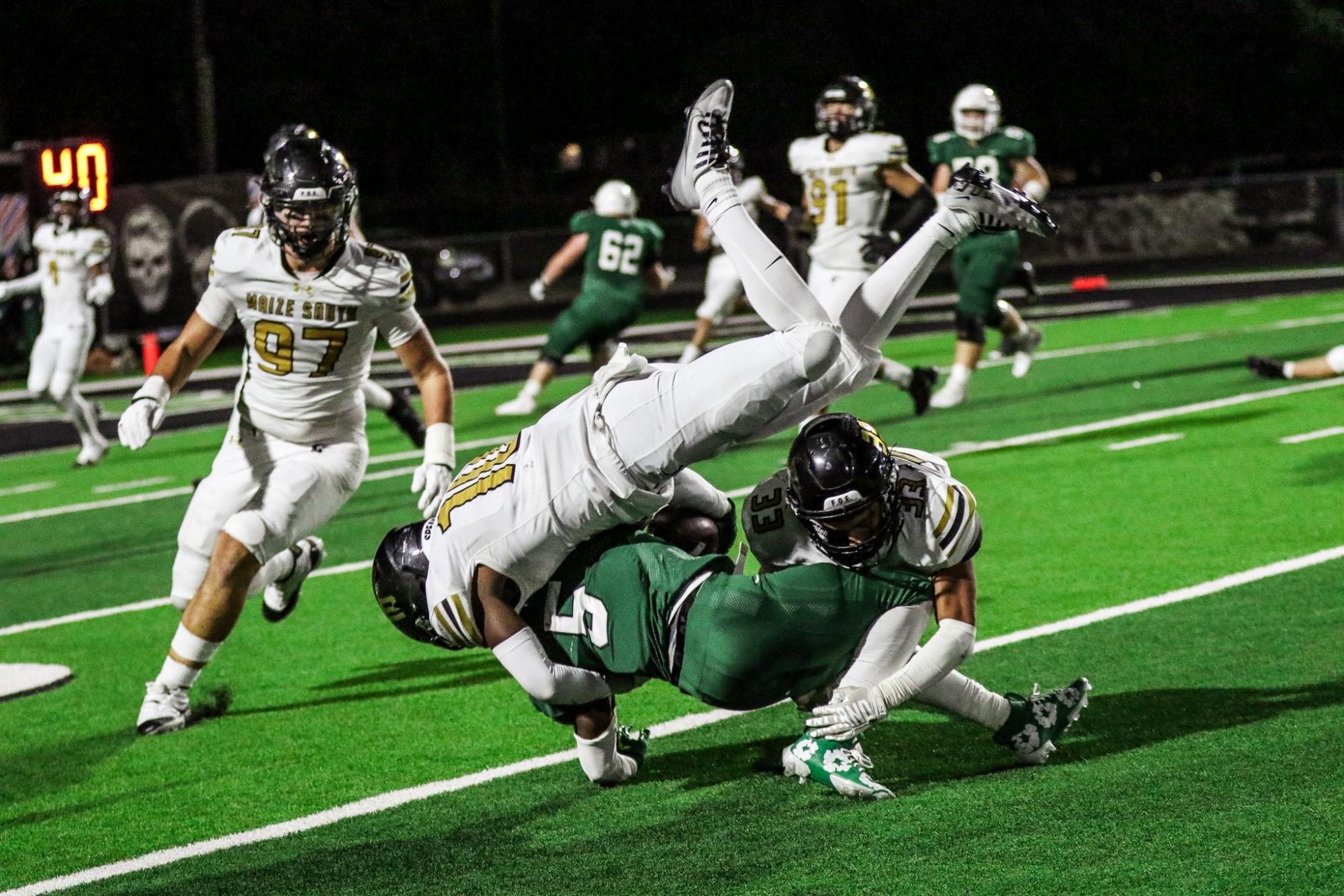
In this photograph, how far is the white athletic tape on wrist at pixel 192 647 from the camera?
18.8ft

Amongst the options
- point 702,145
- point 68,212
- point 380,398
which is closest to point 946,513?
point 702,145

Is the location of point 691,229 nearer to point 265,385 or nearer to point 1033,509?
point 1033,509

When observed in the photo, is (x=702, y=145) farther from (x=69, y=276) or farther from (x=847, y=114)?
(x=69, y=276)

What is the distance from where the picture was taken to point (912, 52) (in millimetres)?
39375

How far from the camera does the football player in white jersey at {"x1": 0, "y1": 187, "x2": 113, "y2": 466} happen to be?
13.1 m

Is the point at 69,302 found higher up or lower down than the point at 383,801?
higher up

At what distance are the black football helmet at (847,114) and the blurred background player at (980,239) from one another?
1.25 m

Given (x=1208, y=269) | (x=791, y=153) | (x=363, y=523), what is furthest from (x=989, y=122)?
(x=1208, y=269)

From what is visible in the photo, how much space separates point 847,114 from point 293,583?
5152mm

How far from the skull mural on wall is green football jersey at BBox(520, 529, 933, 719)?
18.6 metres

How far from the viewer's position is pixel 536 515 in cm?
459

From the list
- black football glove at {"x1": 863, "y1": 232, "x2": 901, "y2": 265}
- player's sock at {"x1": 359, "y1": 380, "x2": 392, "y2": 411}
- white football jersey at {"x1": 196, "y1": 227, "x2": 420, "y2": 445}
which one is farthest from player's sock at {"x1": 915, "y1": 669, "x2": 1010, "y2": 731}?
black football glove at {"x1": 863, "y1": 232, "x2": 901, "y2": 265}

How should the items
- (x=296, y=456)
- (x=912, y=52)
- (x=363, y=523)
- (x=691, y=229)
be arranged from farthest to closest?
(x=912, y=52)
(x=691, y=229)
(x=363, y=523)
(x=296, y=456)

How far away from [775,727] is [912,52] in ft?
117
